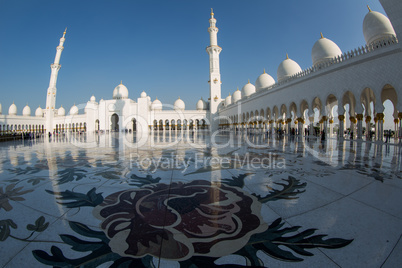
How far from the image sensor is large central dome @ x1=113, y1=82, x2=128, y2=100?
3322cm

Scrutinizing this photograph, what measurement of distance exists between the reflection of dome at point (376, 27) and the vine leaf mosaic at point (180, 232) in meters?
13.8

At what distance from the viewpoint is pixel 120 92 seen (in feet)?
109

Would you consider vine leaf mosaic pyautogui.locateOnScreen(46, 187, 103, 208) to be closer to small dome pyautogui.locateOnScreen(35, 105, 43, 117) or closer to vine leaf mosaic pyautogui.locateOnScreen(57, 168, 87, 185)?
vine leaf mosaic pyautogui.locateOnScreen(57, 168, 87, 185)

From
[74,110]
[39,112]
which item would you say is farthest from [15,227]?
[39,112]

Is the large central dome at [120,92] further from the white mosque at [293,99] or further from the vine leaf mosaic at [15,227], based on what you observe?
the vine leaf mosaic at [15,227]

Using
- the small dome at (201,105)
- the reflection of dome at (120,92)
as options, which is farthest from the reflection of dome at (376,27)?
the reflection of dome at (120,92)

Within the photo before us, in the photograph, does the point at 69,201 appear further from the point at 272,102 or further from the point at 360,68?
the point at 272,102

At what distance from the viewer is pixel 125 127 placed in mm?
32156

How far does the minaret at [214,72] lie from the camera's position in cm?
2748

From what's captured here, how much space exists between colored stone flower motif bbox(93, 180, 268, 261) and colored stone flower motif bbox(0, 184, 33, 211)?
87 cm

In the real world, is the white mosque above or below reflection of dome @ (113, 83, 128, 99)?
below

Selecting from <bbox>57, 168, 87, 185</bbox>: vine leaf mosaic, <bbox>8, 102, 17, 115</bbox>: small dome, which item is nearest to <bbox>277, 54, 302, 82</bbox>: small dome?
<bbox>57, 168, 87, 185</bbox>: vine leaf mosaic

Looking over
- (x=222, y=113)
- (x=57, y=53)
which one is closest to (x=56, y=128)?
(x=57, y=53)

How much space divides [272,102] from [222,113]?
13454 millimetres
